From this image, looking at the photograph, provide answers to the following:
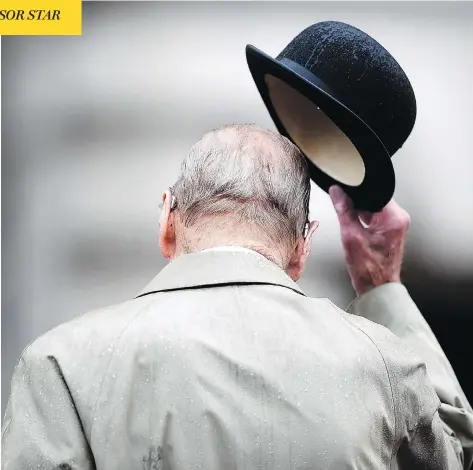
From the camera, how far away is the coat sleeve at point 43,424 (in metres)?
1.03

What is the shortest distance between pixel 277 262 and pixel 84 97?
954 mm

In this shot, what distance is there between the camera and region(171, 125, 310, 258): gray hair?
1.17m

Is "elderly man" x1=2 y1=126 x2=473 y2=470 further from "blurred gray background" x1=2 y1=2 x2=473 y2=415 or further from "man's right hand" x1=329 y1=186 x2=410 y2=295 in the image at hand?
"blurred gray background" x1=2 y1=2 x2=473 y2=415

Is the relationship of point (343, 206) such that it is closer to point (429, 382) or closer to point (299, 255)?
point (299, 255)

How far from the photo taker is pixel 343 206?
65.9 inches

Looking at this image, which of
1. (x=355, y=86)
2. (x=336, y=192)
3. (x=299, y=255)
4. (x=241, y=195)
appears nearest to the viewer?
(x=241, y=195)

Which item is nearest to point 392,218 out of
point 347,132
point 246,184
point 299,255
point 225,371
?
point 347,132

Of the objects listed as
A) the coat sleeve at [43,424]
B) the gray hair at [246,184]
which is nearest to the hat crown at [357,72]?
the gray hair at [246,184]

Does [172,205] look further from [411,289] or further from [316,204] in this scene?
[411,289]

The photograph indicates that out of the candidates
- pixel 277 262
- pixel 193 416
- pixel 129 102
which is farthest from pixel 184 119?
pixel 193 416

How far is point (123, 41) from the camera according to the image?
1.98 meters

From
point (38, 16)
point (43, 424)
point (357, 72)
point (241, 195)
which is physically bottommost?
point (43, 424)

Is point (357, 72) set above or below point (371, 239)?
above

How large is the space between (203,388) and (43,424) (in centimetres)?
21
